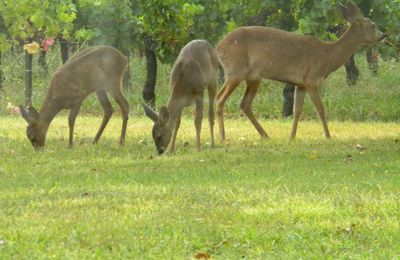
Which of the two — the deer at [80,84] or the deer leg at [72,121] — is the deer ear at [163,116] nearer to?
the deer at [80,84]

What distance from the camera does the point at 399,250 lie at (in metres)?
6.42

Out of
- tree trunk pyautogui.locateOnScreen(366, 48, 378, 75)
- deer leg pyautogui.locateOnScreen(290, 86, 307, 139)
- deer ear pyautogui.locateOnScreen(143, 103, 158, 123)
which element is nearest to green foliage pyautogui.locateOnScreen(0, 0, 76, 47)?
deer ear pyautogui.locateOnScreen(143, 103, 158, 123)

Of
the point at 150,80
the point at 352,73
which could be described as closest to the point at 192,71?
the point at 150,80

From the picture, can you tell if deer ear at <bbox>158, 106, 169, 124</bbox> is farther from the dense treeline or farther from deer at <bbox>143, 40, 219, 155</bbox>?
the dense treeline

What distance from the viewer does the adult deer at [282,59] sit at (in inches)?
565

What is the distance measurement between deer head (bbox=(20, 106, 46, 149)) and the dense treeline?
2.58 ft

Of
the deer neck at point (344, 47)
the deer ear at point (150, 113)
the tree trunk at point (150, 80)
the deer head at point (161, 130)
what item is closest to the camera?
the deer ear at point (150, 113)

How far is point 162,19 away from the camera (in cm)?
1594

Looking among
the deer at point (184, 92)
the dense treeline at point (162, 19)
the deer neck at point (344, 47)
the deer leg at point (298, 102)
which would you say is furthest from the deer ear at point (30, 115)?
the deer neck at point (344, 47)

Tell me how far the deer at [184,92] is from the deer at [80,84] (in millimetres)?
1204

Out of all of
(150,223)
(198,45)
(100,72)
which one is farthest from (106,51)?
(150,223)

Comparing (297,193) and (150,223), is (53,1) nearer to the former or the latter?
(297,193)

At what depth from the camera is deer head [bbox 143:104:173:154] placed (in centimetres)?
1211

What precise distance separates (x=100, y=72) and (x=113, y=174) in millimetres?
3379
